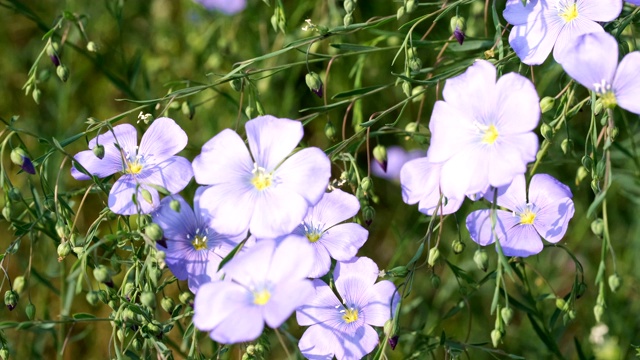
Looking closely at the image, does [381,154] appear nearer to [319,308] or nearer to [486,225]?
[486,225]

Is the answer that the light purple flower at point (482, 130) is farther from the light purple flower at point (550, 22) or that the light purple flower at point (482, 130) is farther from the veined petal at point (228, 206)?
the veined petal at point (228, 206)

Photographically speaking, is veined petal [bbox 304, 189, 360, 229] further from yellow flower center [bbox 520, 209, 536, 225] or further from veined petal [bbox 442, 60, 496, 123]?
yellow flower center [bbox 520, 209, 536, 225]

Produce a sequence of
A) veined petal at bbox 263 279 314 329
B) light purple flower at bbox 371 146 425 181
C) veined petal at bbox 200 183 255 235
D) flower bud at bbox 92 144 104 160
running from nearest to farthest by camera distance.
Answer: veined petal at bbox 263 279 314 329
veined petal at bbox 200 183 255 235
flower bud at bbox 92 144 104 160
light purple flower at bbox 371 146 425 181

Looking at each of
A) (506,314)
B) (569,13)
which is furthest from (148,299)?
(569,13)

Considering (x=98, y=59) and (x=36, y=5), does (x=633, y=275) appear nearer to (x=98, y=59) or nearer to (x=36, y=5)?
(x=98, y=59)

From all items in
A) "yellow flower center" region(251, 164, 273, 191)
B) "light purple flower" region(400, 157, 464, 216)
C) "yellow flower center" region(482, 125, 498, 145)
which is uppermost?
"yellow flower center" region(482, 125, 498, 145)

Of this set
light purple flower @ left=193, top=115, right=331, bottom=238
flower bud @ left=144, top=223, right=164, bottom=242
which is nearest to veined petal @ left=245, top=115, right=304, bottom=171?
light purple flower @ left=193, top=115, right=331, bottom=238
